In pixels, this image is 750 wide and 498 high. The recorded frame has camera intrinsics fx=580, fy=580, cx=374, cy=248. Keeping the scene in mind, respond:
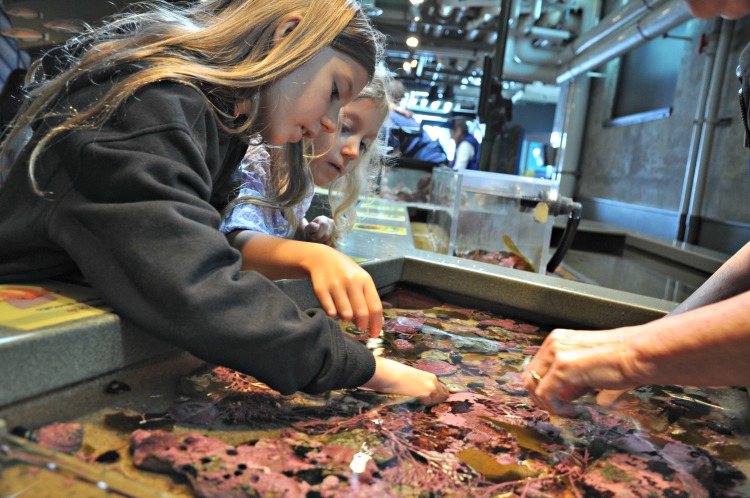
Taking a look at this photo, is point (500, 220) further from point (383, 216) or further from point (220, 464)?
point (220, 464)

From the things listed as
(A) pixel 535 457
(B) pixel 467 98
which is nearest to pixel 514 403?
(A) pixel 535 457

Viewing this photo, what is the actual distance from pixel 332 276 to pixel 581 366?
0.44 m

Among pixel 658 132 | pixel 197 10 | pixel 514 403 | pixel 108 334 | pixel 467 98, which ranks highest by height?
pixel 467 98

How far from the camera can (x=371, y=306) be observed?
100cm

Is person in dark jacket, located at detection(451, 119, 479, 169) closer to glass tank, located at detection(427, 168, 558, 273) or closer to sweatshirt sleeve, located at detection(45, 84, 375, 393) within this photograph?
glass tank, located at detection(427, 168, 558, 273)

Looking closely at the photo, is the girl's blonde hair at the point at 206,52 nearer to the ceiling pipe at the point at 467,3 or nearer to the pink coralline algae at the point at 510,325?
the pink coralline algae at the point at 510,325

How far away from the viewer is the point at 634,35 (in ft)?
20.5

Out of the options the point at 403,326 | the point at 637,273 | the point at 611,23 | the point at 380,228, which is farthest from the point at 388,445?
the point at 611,23

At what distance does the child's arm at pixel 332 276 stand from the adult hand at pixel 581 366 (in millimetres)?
289

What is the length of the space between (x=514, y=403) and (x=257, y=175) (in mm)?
1058

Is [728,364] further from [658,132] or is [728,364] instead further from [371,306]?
[658,132]

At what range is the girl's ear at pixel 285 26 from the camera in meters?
1.13

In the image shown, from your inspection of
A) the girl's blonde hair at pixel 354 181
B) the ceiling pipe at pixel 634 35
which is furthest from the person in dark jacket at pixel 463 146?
the girl's blonde hair at pixel 354 181

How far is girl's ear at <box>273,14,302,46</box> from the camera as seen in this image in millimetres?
1131
